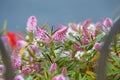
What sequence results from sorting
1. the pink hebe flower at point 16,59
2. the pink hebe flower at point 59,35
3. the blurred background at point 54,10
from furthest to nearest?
the blurred background at point 54,10
the pink hebe flower at point 59,35
the pink hebe flower at point 16,59

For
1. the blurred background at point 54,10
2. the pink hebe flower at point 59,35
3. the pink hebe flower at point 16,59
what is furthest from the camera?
the blurred background at point 54,10

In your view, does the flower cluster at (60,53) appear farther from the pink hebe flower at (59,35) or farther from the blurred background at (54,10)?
the blurred background at (54,10)

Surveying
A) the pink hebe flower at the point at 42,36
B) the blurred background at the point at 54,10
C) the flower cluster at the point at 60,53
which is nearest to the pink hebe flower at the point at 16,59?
the flower cluster at the point at 60,53

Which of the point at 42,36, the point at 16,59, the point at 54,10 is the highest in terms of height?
the point at 54,10

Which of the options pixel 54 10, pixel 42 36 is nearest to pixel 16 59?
pixel 42 36

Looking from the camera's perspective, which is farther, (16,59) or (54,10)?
(54,10)

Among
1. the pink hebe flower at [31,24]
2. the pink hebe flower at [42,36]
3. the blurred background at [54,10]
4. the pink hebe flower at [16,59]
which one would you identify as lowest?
the pink hebe flower at [16,59]

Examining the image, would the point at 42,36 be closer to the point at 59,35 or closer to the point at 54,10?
the point at 59,35
